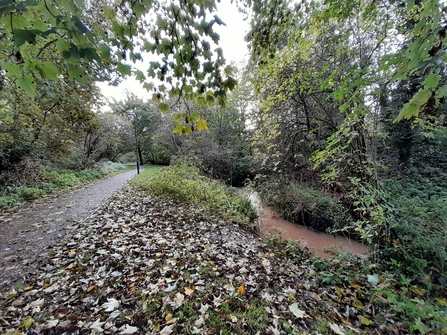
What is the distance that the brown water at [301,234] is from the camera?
16.9ft

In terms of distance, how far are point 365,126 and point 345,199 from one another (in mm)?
1918

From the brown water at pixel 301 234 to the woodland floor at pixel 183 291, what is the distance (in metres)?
2.01

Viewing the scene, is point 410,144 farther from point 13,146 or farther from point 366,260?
point 13,146

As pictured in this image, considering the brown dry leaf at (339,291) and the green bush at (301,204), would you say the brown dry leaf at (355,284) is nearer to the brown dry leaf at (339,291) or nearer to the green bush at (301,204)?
the brown dry leaf at (339,291)

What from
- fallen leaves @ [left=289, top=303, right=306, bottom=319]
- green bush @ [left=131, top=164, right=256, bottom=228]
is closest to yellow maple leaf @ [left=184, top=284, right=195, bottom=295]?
fallen leaves @ [left=289, top=303, right=306, bottom=319]

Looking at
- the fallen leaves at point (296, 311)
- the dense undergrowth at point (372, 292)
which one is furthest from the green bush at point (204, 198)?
the fallen leaves at point (296, 311)

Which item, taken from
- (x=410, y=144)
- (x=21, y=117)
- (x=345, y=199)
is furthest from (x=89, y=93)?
(x=410, y=144)

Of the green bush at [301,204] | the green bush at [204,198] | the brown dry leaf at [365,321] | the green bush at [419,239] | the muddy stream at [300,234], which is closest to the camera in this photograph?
the brown dry leaf at [365,321]

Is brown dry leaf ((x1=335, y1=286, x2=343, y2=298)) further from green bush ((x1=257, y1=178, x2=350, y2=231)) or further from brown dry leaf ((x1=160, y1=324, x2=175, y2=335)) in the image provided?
green bush ((x1=257, y1=178, x2=350, y2=231))

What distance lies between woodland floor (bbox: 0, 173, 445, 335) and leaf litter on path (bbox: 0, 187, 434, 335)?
10 millimetres

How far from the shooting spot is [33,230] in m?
3.78

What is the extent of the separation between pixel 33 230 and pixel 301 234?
278 inches

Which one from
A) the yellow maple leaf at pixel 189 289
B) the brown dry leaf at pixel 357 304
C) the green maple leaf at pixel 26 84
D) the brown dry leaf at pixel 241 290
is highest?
the green maple leaf at pixel 26 84

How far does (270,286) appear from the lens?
7.84 feet
